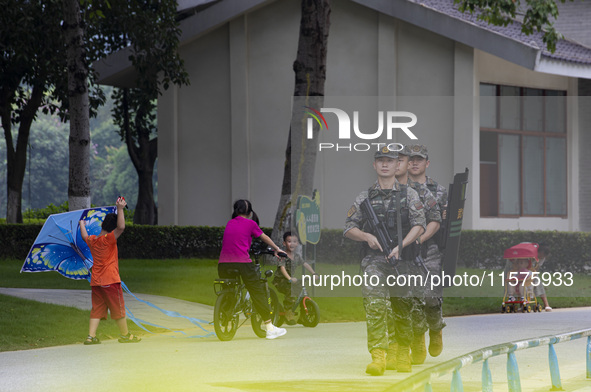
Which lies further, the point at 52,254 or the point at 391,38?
the point at 391,38

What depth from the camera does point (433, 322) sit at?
981 cm

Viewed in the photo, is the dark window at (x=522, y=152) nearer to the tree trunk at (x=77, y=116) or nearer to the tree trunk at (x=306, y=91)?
the tree trunk at (x=306, y=91)

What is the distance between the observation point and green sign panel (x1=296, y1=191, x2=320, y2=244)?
15.4 meters

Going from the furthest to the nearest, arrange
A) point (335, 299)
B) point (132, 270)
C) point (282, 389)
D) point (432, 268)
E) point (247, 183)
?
point (247, 183) → point (132, 270) → point (335, 299) → point (432, 268) → point (282, 389)

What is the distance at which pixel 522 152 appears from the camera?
24.8 metres

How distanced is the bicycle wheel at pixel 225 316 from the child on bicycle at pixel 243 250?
251 mm

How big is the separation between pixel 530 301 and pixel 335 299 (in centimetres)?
333

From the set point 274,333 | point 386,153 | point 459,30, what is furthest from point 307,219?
point 459,30

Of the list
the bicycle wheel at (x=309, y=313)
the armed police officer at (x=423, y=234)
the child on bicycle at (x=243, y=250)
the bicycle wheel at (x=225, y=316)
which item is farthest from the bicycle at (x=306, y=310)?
the armed police officer at (x=423, y=234)

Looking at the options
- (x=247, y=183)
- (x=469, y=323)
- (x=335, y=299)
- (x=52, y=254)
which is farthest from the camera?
(x=247, y=183)

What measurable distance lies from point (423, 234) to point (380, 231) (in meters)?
0.49

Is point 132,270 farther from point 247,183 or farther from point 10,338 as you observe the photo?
point 10,338

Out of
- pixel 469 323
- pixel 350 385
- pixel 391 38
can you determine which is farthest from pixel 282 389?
pixel 391 38

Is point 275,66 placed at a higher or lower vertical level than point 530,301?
higher
